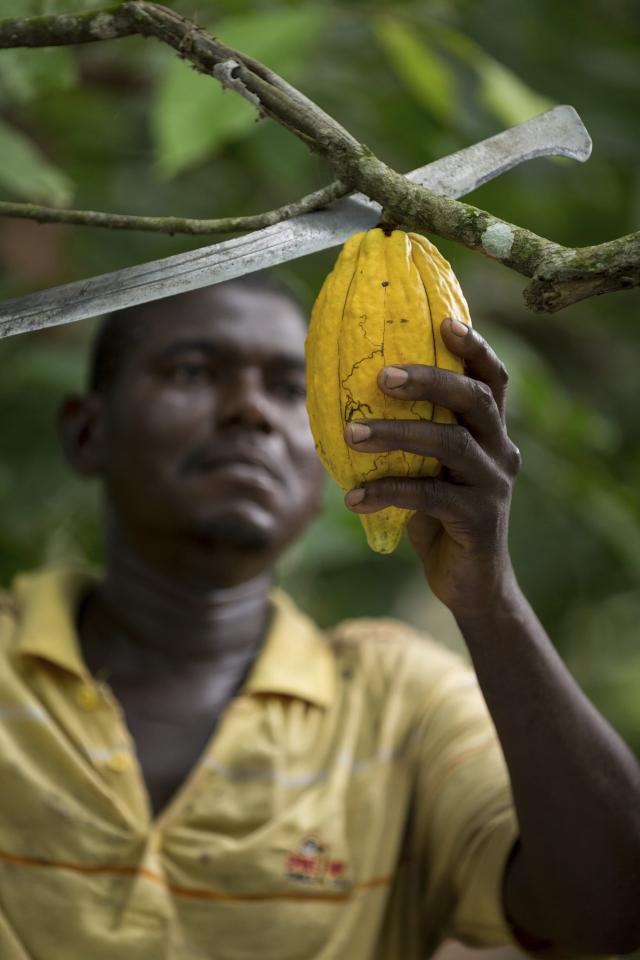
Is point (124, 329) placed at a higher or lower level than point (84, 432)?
higher

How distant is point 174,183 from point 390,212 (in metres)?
2.18

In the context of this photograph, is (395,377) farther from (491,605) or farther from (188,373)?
(188,373)

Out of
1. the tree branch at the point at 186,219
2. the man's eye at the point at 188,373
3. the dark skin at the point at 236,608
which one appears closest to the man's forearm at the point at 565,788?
the dark skin at the point at 236,608

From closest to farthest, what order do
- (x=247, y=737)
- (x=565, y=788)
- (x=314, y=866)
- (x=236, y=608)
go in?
(x=565, y=788) < (x=314, y=866) < (x=247, y=737) < (x=236, y=608)

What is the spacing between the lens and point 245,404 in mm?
1895

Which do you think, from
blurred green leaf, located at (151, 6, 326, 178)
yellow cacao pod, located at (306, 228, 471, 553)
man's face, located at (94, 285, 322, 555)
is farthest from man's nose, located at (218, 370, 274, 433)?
yellow cacao pod, located at (306, 228, 471, 553)

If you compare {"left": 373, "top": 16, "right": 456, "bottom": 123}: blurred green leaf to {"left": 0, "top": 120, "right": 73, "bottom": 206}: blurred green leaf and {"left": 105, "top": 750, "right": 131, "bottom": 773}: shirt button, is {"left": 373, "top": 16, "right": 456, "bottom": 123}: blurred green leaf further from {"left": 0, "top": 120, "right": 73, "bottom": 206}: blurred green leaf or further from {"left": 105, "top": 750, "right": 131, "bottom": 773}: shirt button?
{"left": 105, "top": 750, "right": 131, "bottom": 773}: shirt button

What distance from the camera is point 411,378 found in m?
0.92

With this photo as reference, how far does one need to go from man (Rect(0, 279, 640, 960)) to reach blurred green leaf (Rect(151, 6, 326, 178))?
0.91ft

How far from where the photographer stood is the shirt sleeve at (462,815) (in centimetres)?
165

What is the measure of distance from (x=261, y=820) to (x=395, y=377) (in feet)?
3.37

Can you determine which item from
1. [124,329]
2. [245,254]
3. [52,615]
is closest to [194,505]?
[52,615]

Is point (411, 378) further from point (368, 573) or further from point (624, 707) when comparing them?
point (624, 707)

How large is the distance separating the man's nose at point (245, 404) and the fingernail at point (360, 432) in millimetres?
978
